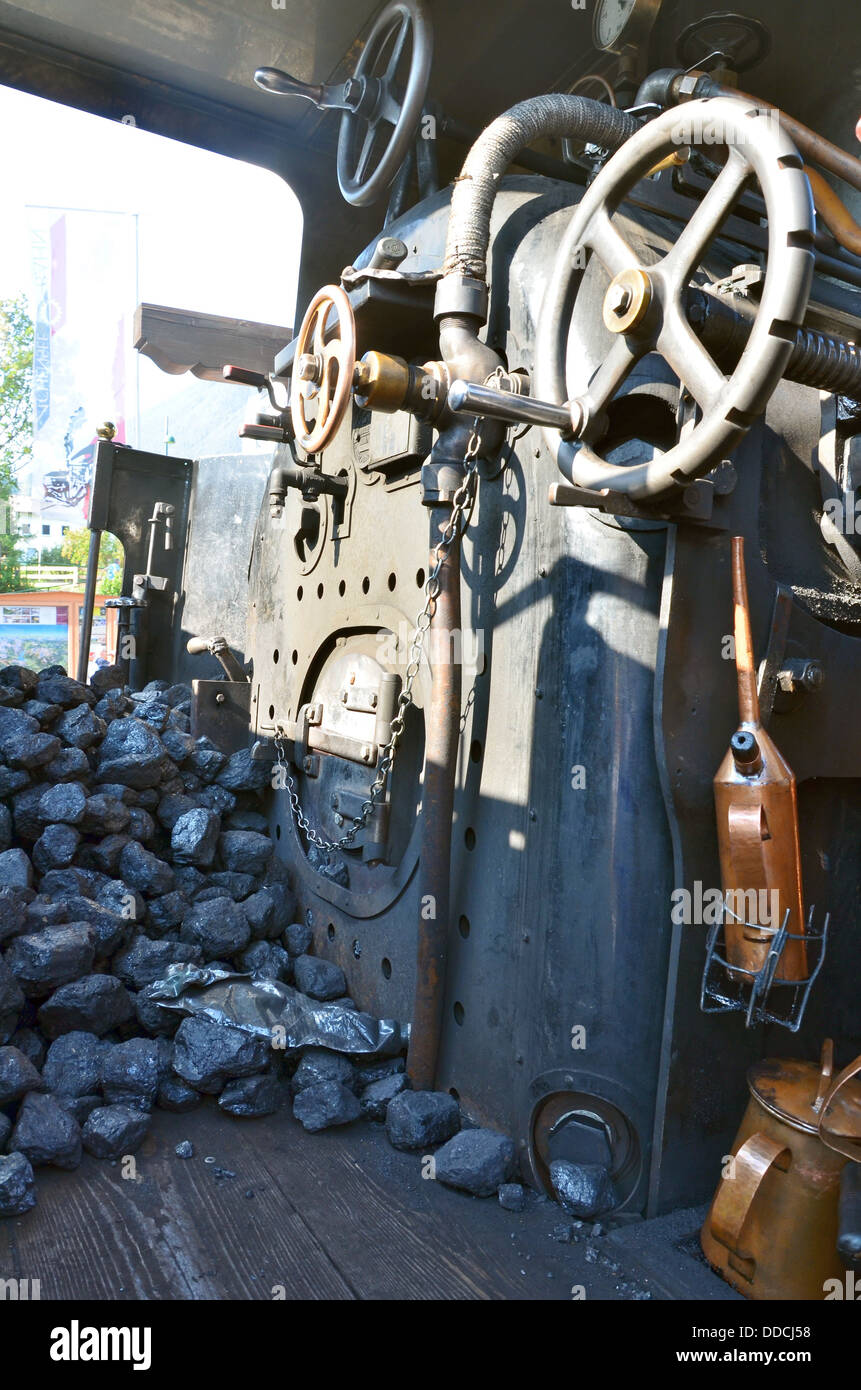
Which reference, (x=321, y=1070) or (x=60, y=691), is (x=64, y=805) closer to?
(x=60, y=691)

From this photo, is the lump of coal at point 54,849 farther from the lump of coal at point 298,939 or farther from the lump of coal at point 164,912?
the lump of coal at point 298,939

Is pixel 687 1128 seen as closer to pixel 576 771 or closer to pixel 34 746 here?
pixel 576 771

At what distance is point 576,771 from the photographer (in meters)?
2.19

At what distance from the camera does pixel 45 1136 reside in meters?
2.13

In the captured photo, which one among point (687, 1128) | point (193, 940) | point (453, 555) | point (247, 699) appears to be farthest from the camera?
point (247, 699)

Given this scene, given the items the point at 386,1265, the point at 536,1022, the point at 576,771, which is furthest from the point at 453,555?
the point at 386,1265

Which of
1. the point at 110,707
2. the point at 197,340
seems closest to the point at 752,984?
the point at 110,707

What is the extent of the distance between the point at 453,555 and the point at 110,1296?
176cm

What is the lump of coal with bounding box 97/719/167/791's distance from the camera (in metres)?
3.29

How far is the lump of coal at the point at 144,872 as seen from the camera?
119 inches

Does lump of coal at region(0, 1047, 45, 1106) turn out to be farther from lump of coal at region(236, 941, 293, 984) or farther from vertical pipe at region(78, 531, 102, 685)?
vertical pipe at region(78, 531, 102, 685)

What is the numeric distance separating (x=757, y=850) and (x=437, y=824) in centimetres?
82

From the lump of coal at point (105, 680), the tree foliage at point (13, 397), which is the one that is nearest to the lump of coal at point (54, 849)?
the lump of coal at point (105, 680)
